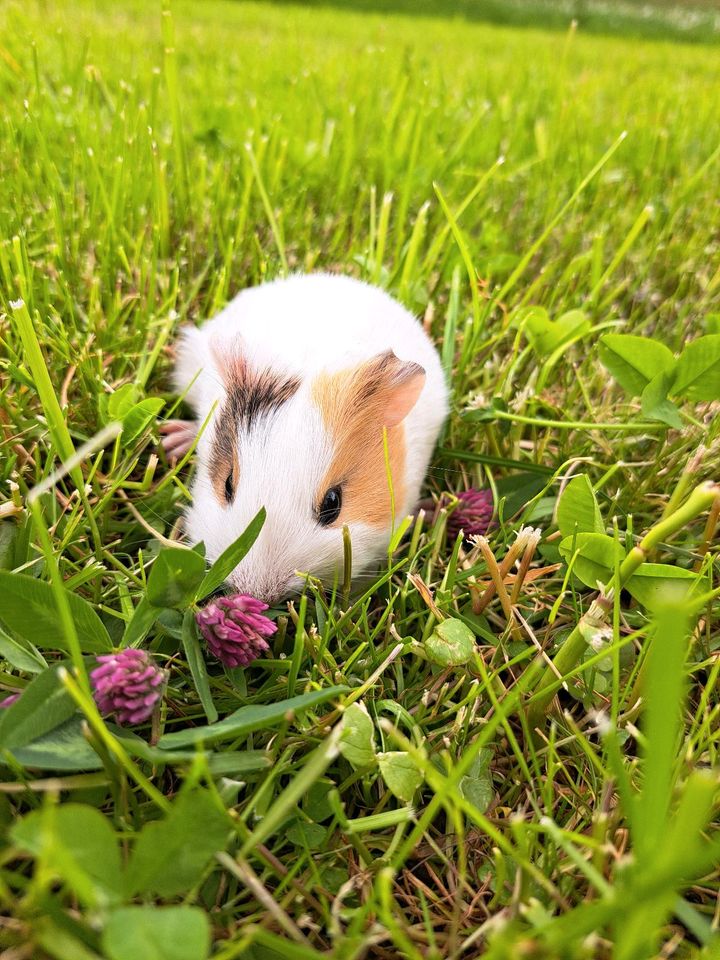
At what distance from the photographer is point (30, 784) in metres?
1.24

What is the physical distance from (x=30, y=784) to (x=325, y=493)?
1.00 meters

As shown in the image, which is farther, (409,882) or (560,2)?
(560,2)

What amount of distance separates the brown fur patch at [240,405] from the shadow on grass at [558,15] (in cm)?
1728

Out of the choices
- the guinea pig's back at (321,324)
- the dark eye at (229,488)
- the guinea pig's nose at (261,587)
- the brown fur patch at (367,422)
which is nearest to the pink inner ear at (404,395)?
the brown fur patch at (367,422)

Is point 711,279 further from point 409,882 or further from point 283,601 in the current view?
point 409,882

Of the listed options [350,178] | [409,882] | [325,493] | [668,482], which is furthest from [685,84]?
[409,882]

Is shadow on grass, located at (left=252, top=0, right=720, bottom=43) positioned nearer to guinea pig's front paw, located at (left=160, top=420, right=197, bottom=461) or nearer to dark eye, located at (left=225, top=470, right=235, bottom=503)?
guinea pig's front paw, located at (left=160, top=420, right=197, bottom=461)

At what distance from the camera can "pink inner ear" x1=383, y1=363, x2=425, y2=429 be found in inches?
81.9

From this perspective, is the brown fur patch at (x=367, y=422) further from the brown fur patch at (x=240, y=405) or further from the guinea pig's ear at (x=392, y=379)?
the brown fur patch at (x=240, y=405)

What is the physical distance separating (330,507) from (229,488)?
0.30m

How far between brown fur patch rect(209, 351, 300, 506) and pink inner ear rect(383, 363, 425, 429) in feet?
0.96

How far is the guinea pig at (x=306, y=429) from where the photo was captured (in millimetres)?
1859

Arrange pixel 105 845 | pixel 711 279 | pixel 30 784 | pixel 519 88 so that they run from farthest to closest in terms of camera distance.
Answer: pixel 519 88 < pixel 711 279 < pixel 30 784 < pixel 105 845

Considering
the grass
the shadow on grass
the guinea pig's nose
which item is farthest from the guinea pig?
the shadow on grass
